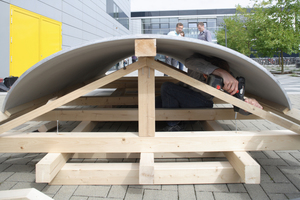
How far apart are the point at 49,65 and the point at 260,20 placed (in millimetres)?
21333

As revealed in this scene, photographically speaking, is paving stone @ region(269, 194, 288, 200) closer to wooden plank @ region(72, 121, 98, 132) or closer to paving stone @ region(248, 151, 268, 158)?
paving stone @ region(248, 151, 268, 158)

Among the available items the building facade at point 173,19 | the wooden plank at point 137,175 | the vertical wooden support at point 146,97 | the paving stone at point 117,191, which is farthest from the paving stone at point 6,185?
the building facade at point 173,19

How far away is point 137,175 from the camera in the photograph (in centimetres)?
229

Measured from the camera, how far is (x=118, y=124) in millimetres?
4480

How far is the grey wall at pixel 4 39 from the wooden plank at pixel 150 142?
27.9ft

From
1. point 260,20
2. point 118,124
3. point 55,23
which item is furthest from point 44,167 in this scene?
point 260,20

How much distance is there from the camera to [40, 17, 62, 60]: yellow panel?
12.1 metres

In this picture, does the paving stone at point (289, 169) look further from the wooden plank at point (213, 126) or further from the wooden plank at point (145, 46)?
the wooden plank at point (145, 46)

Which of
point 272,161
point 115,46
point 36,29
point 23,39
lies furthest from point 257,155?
point 36,29

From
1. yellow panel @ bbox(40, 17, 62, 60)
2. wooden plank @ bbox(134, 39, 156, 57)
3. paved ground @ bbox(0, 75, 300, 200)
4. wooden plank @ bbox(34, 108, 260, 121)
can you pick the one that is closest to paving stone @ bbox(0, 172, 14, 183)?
paved ground @ bbox(0, 75, 300, 200)

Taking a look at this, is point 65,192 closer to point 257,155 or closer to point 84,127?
point 84,127

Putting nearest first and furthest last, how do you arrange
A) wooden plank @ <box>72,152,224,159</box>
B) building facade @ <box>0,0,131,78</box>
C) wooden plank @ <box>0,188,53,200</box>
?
wooden plank @ <box>0,188,53,200</box> < wooden plank @ <box>72,152,224,159</box> < building facade @ <box>0,0,131,78</box>

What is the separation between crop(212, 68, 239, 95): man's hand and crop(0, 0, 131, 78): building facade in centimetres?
957

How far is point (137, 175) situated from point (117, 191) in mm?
228
